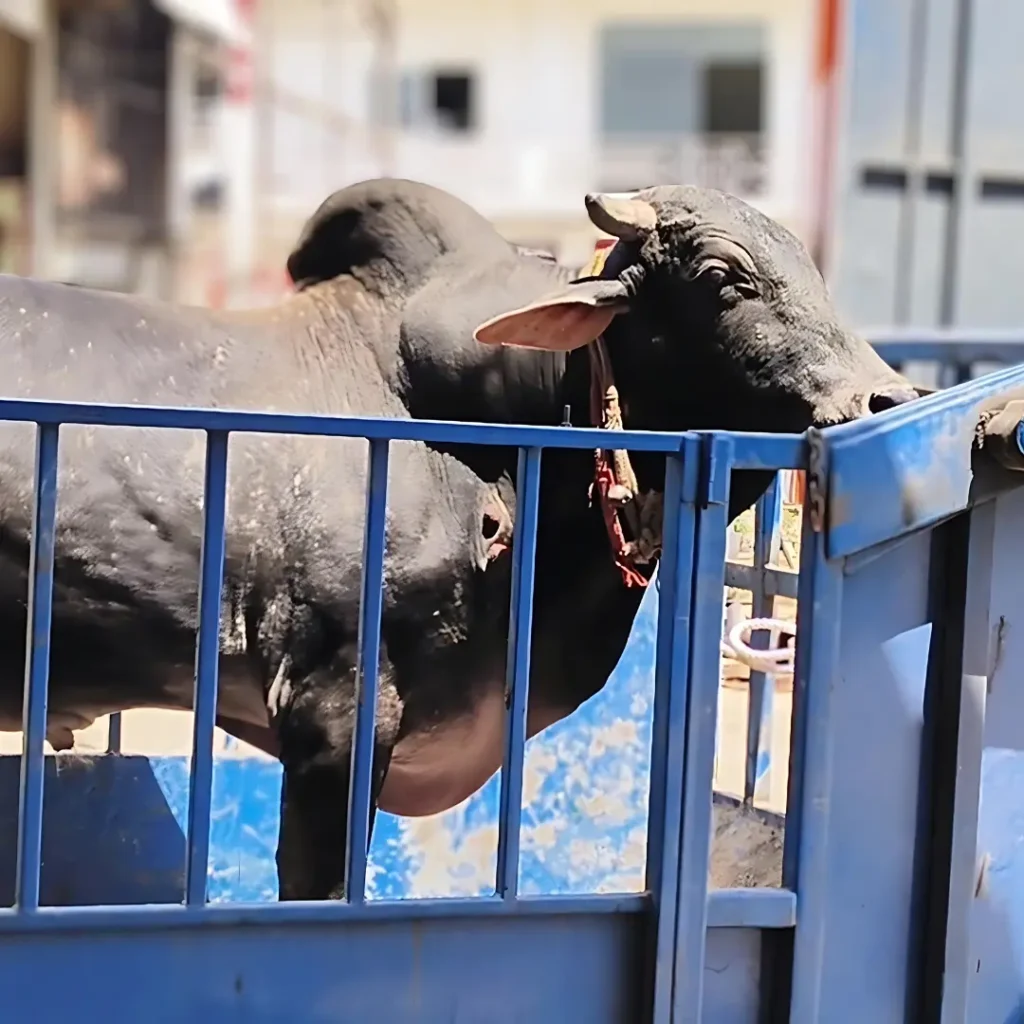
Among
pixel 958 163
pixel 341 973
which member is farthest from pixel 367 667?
pixel 958 163

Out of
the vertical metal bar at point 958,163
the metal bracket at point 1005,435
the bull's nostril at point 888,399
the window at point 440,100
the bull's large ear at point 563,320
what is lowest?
the metal bracket at point 1005,435

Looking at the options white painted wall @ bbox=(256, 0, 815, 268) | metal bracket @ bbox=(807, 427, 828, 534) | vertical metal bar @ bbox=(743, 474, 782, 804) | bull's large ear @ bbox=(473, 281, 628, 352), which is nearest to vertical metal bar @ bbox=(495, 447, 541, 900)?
metal bracket @ bbox=(807, 427, 828, 534)

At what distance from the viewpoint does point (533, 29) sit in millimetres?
15789

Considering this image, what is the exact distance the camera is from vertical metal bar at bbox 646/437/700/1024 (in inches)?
65.6

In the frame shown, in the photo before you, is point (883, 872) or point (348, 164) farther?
point (348, 164)

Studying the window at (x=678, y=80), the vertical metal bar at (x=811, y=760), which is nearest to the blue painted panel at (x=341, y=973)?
the vertical metal bar at (x=811, y=760)

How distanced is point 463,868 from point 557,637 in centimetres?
60

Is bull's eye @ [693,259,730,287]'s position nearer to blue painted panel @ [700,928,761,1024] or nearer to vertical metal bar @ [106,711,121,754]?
blue painted panel @ [700,928,761,1024]

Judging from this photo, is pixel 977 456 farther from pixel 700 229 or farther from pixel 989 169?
pixel 989 169

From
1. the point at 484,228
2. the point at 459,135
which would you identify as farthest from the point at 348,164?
the point at 484,228

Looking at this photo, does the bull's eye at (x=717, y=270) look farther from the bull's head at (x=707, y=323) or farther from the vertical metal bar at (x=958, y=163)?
the vertical metal bar at (x=958, y=163)

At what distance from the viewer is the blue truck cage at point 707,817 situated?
1.59m

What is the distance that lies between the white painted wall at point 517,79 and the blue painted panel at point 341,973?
13.7 metres

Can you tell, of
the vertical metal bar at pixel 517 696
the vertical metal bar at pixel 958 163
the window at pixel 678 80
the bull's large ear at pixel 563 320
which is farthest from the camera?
the window at pixel 678 80
